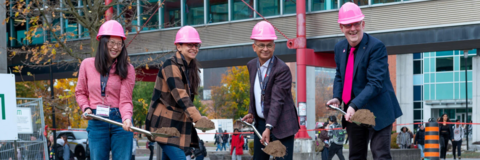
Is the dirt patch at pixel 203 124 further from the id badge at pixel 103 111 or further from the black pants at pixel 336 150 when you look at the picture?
the black pants at pixel 336 150

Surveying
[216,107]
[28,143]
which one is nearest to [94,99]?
[28,143]

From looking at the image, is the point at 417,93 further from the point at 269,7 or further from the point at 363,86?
the point at 363,86

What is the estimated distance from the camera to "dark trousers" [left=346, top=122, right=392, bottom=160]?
16.1 ft

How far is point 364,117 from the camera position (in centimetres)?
460

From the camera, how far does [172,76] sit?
5469 mm

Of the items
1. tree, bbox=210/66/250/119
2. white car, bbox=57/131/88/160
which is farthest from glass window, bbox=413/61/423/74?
white car, bbox=57/131/88/160

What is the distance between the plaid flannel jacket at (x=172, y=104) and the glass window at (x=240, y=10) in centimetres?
1760

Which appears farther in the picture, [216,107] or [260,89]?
[216,107]

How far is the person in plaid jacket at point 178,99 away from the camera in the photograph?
538 centimetres

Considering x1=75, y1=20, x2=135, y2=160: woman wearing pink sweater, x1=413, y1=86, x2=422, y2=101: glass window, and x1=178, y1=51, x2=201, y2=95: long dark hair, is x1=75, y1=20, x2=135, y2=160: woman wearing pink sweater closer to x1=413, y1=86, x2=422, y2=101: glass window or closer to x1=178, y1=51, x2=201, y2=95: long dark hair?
x1=178, y1=51, x2=201, y2=95: long dark hair

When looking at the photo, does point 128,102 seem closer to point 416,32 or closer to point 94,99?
point 94,99

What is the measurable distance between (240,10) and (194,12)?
2.19m

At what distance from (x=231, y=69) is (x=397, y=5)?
34.2m

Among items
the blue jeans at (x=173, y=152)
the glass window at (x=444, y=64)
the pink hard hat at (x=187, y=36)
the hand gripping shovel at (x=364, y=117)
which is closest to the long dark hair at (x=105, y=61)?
the pink hard hat at (x=187, y=36)
